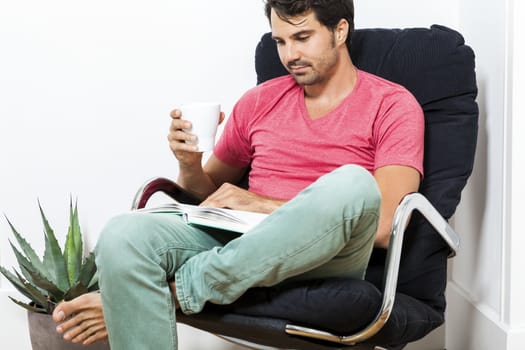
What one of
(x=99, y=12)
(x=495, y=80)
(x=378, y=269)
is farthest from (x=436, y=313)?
(x=99, y=12)

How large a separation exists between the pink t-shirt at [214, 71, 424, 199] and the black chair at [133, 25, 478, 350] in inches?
3.7

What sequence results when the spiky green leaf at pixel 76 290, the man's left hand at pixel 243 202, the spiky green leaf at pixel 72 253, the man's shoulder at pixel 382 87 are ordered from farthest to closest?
the spiky green leaf at pixel 72 253 < the spiky green leaf at pixel 76 290 < the man's shoulder at pixel 382 87 < the man's left hand at pixel 243 202

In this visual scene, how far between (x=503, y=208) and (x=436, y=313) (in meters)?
0.42

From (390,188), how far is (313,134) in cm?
30

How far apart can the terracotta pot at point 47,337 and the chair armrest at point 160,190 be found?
0.56 metres

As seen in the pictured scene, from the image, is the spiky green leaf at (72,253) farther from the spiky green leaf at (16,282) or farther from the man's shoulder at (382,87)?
the man's shoulder at (382,87)

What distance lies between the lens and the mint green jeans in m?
1.58

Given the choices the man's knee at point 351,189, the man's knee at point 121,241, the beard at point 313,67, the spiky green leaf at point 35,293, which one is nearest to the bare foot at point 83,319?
the man's knee at point 121,241

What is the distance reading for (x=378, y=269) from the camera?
6.44 feet

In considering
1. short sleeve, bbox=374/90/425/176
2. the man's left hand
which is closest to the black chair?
short sleeve, bbox=374/90/425/176

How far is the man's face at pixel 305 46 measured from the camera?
81.1 inches

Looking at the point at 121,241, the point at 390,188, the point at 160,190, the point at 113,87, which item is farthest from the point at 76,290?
the point at 390,188

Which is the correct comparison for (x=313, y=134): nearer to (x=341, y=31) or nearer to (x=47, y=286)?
(x=341, y=31)

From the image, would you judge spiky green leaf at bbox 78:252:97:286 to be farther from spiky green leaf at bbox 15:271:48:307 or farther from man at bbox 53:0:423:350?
man at bbox 53:0:423:350
